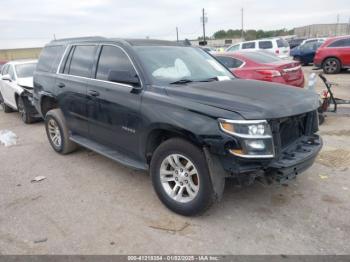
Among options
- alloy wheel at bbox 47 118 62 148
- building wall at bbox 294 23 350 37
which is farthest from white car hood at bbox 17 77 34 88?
building wall at bbox 294 23 350 37

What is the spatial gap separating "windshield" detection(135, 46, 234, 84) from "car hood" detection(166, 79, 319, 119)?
306 millimetres

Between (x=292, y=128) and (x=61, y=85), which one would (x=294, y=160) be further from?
(x=61, y=85)

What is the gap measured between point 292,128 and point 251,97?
66 cm

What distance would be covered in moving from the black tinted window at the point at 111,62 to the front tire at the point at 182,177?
47.4 inches

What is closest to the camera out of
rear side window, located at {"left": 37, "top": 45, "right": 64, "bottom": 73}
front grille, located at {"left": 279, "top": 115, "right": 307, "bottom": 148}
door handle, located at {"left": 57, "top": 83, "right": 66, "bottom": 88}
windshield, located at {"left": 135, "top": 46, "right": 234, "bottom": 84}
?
front grille, located at {"left": 279, "top": 115, "right": 307, "bottom": 148}

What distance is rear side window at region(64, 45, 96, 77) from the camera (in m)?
4.78

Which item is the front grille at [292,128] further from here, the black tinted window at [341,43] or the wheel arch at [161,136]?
the black tinted window at [341,43]

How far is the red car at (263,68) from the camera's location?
817cm

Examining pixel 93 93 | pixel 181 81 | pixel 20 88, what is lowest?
pixel 20 88

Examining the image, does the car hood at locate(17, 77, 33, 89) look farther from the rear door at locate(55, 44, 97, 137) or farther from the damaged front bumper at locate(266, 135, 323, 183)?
the damaged front bumper at locate(266, 135, 323, 183)

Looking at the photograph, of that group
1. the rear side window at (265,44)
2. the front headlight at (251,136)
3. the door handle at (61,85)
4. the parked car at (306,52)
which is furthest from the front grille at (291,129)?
the parked car at (306,52)

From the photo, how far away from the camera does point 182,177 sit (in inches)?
140

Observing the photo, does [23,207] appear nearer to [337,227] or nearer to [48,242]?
[48,242]

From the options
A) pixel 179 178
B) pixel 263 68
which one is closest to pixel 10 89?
pixel 263 68
